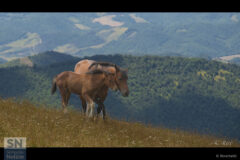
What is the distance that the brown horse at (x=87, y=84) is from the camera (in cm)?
1109

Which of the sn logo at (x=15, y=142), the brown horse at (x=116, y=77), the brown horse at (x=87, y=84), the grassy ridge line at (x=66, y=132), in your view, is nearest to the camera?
the sn logo at (x=15, y=142)

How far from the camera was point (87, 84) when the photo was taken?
11.4 meters

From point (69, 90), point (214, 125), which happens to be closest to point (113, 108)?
point (214, 125)

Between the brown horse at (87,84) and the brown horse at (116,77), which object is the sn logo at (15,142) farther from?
the brown horse at (116,77)

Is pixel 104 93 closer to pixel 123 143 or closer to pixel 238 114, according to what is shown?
pixel 123 143

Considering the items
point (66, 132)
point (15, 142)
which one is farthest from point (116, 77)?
point (15, 142)

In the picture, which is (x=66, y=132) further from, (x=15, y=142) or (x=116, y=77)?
(x=116, y=77)

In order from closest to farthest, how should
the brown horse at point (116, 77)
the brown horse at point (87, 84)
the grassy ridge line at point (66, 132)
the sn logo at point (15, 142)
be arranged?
the sn logo at point (15, 142)
the grassy ridge line at point (66, 132)
the brown horse at point (116, 77)
the brown horse at point (87, 84)

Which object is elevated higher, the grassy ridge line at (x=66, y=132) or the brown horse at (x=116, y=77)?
the brown horse at (x=116, y=77)

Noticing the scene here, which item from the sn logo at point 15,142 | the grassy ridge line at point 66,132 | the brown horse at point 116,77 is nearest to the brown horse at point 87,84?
the brown horse at point 116,77

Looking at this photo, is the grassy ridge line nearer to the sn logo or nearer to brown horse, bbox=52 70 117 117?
the sn logo

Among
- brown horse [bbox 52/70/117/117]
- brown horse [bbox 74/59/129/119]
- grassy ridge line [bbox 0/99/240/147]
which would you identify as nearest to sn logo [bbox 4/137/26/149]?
grassy ridge line [bbox 0/99/240/147]

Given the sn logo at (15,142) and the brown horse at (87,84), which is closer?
the sn logo at (15,142)

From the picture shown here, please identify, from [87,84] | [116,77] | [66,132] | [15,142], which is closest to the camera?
[15,142]
